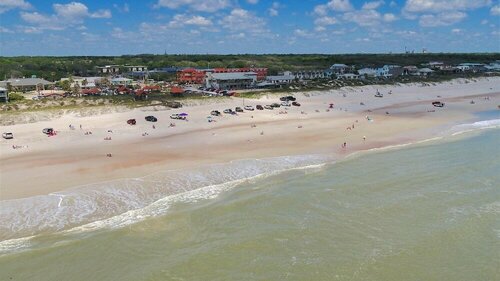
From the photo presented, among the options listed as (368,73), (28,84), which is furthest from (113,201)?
(368,73)

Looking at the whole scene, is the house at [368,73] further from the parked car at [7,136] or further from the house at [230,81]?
the parked car at [7,136]

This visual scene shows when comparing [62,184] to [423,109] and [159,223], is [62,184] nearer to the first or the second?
[159,223]

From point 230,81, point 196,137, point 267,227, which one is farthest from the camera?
point 230,81

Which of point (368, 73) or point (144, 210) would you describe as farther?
point (368, 73)

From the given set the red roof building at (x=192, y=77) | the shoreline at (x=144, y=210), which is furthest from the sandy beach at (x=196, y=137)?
the red roof building at (x=192, y=77)

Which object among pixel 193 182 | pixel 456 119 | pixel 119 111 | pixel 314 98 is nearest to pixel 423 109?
pixel 456 119

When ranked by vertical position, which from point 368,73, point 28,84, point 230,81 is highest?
point 368,73

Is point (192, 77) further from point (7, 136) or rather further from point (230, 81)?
point (7, 136)
